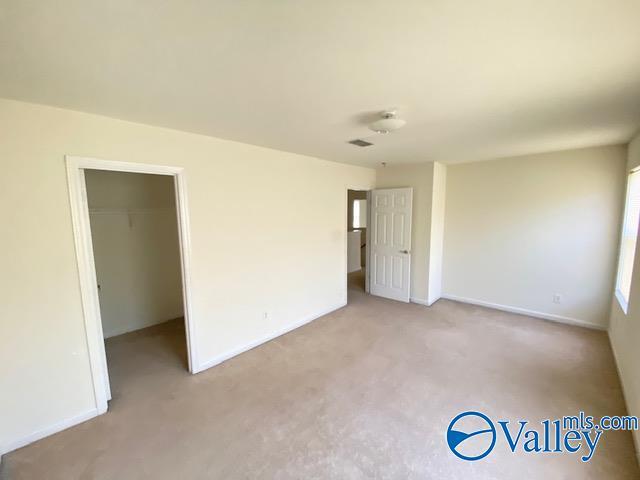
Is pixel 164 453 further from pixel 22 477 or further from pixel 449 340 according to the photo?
pixel 449 340

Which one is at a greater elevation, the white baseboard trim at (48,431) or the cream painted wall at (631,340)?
the cream painted wall at (631,340)

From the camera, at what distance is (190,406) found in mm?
2402

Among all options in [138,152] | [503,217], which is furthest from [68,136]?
[503,217]

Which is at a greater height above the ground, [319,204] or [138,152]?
[138,152]

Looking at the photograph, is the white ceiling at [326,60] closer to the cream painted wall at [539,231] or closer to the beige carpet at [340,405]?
the cream painted wall at [539,231]

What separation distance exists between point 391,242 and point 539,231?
215 centimetres

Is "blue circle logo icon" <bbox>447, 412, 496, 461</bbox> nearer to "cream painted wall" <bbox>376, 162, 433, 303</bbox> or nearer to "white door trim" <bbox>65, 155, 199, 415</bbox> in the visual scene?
"cream painted wall" <bbox>376, 162, 433, 303</bbox>

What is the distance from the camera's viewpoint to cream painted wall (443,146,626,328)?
3.64 metres

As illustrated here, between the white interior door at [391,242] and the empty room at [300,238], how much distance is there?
50cm

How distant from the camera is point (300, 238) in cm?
391

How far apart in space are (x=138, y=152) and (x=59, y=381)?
191 centimetres

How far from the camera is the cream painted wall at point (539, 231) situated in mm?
3637

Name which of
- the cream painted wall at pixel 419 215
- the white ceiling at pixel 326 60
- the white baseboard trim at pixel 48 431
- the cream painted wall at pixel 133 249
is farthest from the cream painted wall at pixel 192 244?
the cream painted wall at pixel 133 249

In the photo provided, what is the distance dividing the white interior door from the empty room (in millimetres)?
501
